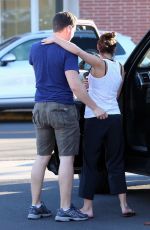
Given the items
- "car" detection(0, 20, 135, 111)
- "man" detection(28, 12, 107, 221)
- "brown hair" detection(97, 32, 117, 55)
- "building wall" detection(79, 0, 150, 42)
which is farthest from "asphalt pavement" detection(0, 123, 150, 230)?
"building wall" detection(79, 0, 150, 42)

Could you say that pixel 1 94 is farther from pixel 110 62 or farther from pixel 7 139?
pixel 110 62

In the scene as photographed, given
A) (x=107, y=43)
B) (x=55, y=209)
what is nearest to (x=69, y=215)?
(x=55, y=209)

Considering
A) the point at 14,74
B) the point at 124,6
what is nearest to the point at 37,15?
the point at 124,6

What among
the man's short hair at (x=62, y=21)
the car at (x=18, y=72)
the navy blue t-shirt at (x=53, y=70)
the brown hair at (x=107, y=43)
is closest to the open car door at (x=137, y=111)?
the brown hair at (x=107, y=43)

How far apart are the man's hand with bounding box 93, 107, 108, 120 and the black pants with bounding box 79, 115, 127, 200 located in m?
0.07

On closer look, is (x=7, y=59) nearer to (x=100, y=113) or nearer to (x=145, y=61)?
(x=145, y=61)

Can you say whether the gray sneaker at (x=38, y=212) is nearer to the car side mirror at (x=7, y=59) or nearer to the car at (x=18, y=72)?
the car at (x=18, y=72)

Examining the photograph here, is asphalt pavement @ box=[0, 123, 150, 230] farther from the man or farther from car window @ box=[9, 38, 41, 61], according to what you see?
car window @ box=[9, 38, 41, 61]

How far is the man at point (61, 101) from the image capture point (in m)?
7.02

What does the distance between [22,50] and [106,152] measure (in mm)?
8111

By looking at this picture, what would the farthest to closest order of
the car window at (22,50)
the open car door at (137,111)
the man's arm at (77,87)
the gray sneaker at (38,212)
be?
the car window at (22,50)
the open car door at (137,111)
the gray sneaker at (38,212)
the man's arm at (77,87)

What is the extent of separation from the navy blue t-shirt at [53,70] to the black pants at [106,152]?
0.35 metres

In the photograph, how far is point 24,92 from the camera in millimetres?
15125

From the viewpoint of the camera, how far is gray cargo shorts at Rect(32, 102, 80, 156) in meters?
7.08
